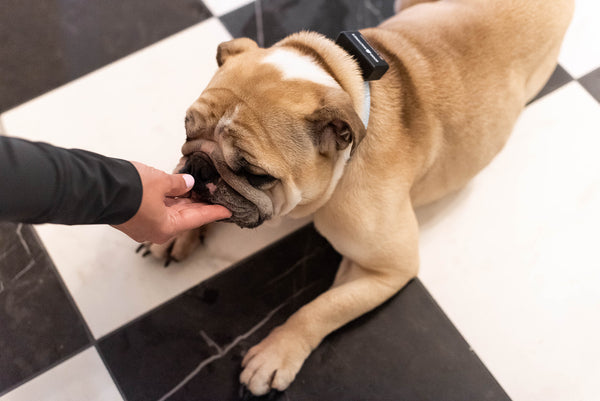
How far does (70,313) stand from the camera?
5.49 feet

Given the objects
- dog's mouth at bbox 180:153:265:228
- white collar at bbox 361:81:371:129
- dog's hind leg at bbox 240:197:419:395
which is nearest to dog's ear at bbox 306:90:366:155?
white collar at bbox 361:81:371:129

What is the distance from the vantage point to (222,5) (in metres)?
2.16

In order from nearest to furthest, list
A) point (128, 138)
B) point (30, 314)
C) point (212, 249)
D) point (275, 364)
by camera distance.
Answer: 1. point (275, 364)
2. point (30, 314)
3. point (212, 249)
4. point (128, 138)

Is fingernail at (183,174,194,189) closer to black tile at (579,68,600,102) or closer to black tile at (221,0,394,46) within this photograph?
black tile at (221,0,394,46)

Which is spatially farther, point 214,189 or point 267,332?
point 267,332

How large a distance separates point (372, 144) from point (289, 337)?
0.66 m

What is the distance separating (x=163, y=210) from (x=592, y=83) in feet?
6.04

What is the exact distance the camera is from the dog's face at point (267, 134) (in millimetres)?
1170

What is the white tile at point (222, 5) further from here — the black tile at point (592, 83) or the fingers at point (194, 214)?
the black tile at point (592, 83)

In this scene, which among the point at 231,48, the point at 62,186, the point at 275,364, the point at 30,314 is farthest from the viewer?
the point at 30,314

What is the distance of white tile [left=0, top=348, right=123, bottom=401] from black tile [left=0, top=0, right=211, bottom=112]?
106cm

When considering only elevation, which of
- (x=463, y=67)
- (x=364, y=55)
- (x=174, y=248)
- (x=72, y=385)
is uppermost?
(x=364, y=55)

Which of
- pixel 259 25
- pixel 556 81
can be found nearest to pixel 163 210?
pixel 259 25

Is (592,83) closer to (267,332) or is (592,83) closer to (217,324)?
(267,332)
